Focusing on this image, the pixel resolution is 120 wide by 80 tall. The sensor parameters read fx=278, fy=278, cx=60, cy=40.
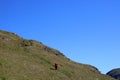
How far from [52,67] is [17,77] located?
1929 cm

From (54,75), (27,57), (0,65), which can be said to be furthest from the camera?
(27,57)

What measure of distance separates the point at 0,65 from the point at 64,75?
56.0 feet

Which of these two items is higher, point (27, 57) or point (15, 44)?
point (15, 44)

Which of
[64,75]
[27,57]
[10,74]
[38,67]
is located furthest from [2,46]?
[10,74]

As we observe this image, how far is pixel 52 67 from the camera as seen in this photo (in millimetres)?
66750

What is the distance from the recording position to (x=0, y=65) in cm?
5141

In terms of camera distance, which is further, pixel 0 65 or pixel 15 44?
pixel 15 44

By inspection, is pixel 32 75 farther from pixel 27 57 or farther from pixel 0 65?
pixel 27 57

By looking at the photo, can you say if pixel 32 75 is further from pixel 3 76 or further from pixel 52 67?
pixel 52 67

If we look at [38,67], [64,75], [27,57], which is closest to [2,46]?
[27,57]

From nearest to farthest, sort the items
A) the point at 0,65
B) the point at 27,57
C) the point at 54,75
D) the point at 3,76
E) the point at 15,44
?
the point at 3,76 < the point at 0,65 < the point at 54,75 < the point at 27,57 < the point at 15,44

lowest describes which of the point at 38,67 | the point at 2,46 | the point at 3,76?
the point at 3,76

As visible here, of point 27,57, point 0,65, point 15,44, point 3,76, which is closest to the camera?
point 3,76

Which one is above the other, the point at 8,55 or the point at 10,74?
the point at 8,55
